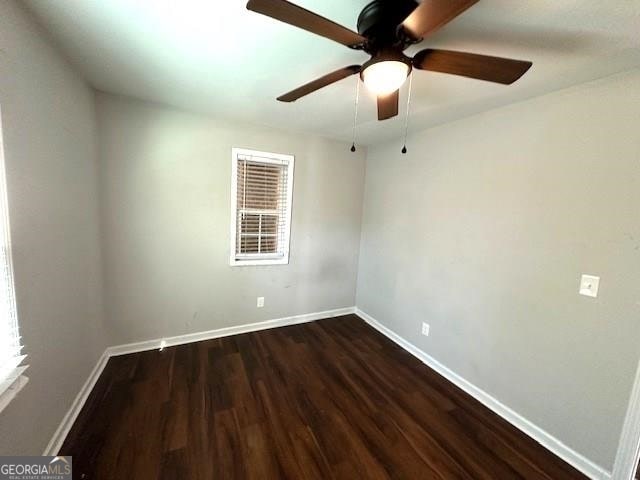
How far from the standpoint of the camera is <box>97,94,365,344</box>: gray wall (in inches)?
87.1

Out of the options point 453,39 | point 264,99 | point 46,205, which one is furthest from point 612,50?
point 46,205

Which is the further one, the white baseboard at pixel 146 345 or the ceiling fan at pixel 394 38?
the white baseboard at pixel 146 345

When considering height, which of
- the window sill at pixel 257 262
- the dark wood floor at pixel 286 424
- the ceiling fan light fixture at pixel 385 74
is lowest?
the dark wood floor at pixel 286 424

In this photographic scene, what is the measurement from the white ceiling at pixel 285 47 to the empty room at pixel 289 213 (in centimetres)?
1

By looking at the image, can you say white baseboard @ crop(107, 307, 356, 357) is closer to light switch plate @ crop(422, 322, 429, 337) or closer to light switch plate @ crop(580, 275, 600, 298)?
light switch plate @ crop(422, 322, 429, 337)

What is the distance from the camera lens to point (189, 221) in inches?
98.3

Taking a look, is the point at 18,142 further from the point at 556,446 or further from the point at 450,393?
the point at 556,446

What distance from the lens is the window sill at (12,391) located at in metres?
0.97

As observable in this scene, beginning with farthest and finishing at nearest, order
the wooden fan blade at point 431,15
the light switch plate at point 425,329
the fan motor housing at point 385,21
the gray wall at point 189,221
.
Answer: the light switch plate at point 425,329 → the gray wall at point 189,221 → the fan motor housing at point 385,21 → the wooden fan blade at point 431,15

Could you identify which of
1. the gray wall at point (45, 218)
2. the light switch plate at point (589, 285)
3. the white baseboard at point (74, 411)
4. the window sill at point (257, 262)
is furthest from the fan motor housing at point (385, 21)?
the white baseboard at point (74, 411)

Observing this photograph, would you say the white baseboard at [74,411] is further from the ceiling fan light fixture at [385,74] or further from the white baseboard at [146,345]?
the ceiling fan light fixture at [385,74]

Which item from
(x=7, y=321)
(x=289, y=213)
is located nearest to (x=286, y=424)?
(x=7, y=321)

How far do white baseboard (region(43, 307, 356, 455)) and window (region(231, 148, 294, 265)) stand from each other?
0.78 meters

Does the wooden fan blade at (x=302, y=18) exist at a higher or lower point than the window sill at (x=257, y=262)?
higher
